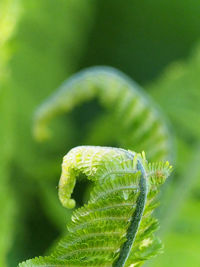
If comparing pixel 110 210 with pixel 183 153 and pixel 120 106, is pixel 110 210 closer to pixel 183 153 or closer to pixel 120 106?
pixel 120 106

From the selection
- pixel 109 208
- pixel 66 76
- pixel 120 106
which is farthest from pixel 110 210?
pixel 66 76

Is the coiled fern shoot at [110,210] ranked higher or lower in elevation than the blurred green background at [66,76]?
lower

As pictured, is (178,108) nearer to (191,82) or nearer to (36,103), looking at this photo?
A: (191,82)

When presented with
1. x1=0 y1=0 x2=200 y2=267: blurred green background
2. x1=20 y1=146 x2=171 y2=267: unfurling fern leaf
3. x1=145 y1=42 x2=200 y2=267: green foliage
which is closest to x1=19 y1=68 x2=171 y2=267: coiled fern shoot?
x1=20 y1=146 x2=171 y2=267: unfurling fern leaf

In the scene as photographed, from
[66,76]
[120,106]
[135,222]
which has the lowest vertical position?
[135,222]

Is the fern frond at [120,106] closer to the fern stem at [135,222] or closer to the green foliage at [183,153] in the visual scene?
the green foliage at [183,153]

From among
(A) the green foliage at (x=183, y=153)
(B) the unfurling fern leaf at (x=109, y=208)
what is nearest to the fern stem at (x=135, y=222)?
(B) the unfurling fern leaf at (x=109, y=208)
